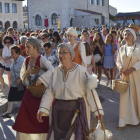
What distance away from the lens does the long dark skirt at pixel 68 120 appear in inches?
147

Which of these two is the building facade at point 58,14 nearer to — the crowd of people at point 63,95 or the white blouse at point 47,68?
the crowd of people at point 63,95

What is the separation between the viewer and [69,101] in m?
3.82

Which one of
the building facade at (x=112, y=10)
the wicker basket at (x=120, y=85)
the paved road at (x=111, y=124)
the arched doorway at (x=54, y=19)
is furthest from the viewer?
the building facade at (x=112, y=10)

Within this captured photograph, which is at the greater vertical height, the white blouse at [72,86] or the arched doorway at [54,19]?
the arched doorway at [54,19]

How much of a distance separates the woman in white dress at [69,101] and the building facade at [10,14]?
172ft

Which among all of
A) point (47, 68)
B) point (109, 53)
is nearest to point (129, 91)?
point (47, 68)

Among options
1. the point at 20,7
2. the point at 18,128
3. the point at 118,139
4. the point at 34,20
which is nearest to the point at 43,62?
the point at 18,128

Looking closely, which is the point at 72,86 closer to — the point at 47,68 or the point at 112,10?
the point at 47,68

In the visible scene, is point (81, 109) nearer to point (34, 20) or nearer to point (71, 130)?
point (71, 130)

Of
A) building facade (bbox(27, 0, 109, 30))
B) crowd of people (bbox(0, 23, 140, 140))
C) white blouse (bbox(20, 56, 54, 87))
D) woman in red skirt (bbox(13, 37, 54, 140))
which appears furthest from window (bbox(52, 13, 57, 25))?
woman in red skirt (bbox(13, 37, 54, 140))

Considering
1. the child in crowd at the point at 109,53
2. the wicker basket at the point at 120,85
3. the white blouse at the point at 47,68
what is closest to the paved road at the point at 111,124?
the wicker basket at the point at 120,85

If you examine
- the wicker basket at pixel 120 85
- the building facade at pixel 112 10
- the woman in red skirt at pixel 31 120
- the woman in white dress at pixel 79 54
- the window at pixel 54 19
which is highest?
the building facade at pixel 112 10

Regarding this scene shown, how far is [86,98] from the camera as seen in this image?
3908 millimetres

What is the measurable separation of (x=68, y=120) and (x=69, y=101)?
0.77 feet
